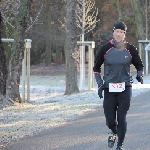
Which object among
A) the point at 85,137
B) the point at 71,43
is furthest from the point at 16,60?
the point at 85,137

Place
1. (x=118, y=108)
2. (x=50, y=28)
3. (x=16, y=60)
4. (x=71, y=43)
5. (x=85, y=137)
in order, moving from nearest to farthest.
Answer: (x=118, y=108) → (x=85, y=137) → (x=16, y=60) → (x=71, y=43) → (x=50, y=28)

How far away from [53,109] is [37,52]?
46567 mm

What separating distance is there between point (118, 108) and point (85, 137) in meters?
1.88

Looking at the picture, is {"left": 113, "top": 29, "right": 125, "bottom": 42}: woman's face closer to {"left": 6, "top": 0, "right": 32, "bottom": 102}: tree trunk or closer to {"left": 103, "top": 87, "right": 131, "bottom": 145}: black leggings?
{"left": 103, "top": 87, "right": 131, "bottom": 145}: black leggings

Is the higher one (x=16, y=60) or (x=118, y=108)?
(x=16, y=60)

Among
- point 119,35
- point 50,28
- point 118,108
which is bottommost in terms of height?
point 118,108

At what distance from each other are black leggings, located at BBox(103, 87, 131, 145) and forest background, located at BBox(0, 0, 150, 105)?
7369mm

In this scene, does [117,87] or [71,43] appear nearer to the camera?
[117,87]

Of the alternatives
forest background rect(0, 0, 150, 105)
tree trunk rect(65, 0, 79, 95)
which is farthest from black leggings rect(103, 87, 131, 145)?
tree trunk rect(65, 0, 79, 95)

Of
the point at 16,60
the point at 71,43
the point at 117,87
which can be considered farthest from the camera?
the point at 71,43

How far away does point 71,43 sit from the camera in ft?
61.2

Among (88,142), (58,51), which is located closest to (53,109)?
(88,142)

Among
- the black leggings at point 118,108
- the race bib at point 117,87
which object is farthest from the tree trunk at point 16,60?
the race bib at point 117,87

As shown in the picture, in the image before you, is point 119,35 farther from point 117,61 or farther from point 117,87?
point 117,87
